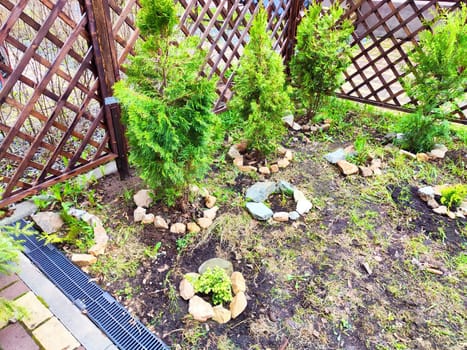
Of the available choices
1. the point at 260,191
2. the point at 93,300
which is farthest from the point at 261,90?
the point at 93,300

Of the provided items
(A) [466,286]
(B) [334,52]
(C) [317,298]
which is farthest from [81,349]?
(B) [334,52]

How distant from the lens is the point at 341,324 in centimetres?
168

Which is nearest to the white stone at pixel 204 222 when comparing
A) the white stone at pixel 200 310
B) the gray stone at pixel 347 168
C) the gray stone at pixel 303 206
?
the white stone at pixel 200 310

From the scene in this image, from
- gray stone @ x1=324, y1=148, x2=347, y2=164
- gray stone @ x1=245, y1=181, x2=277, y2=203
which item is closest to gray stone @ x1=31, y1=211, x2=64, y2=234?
gray stone @ x1=245, y1=181, x2=277, y2=203

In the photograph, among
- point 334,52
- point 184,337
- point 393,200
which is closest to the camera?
point 184,337

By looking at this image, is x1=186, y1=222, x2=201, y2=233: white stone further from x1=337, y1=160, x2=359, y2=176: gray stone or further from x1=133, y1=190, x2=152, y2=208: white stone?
x1=337, y1=160, x2=359, y2=176: gray stone

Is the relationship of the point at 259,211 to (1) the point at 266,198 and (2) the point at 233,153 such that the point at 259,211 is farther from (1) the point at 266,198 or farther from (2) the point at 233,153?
(2) the point at 233,153

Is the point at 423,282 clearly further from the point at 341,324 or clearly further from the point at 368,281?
the point at 341,324

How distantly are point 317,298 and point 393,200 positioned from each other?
1.18m

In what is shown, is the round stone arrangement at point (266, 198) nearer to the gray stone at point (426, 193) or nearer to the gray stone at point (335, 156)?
the gray stone at point (335, 156)

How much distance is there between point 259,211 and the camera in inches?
90.0

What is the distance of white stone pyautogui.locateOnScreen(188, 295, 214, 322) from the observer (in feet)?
5.37

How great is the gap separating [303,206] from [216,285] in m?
0.98

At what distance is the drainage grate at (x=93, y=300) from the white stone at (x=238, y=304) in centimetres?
38
